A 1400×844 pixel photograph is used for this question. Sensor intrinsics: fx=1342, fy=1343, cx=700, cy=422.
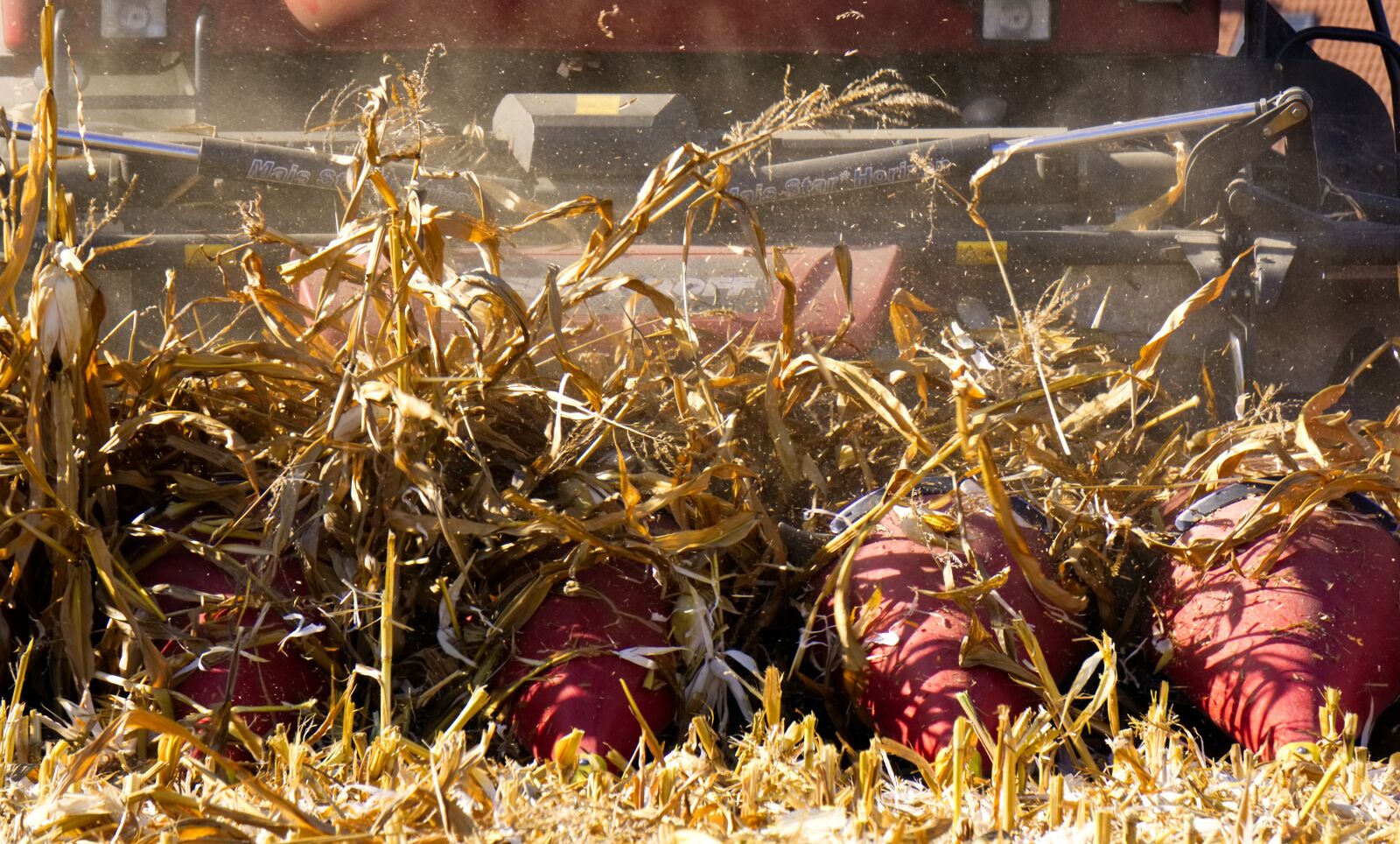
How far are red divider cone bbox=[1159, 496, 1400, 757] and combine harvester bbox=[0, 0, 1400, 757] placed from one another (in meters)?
0.73

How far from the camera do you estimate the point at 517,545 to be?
144 cm

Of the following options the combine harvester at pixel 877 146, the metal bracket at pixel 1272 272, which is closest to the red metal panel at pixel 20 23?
the combine harvester at pixel 877 146

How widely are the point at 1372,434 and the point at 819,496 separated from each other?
0.63 meters

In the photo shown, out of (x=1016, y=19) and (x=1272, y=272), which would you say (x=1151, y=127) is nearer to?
(x=1272, y=272)

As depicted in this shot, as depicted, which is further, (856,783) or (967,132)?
(967,132)

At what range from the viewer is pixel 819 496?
5.29 ft

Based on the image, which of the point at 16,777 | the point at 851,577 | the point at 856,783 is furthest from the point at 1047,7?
the point at 16,777

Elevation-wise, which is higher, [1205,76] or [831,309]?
[1205,76]

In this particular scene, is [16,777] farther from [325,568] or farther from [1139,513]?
[1139,513]

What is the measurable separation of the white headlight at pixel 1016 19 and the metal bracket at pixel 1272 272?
101cm

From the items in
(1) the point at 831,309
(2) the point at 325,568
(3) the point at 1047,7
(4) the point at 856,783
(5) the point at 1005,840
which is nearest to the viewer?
(5) the point at 1005,840

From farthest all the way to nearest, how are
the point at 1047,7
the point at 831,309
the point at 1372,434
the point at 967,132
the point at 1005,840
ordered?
1. the point at 1047,7
2. the point at 967,132
3. the point at 831,309
4. the point at 1372,434
5. the point at 1005,840

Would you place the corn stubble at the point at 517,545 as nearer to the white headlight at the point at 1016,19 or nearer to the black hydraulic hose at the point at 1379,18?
the white headlight at the point at 1016,19

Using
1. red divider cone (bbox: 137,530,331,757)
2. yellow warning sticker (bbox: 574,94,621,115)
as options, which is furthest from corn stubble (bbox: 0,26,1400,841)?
yellow warning sticker (bbox: 574,94,621,115)
